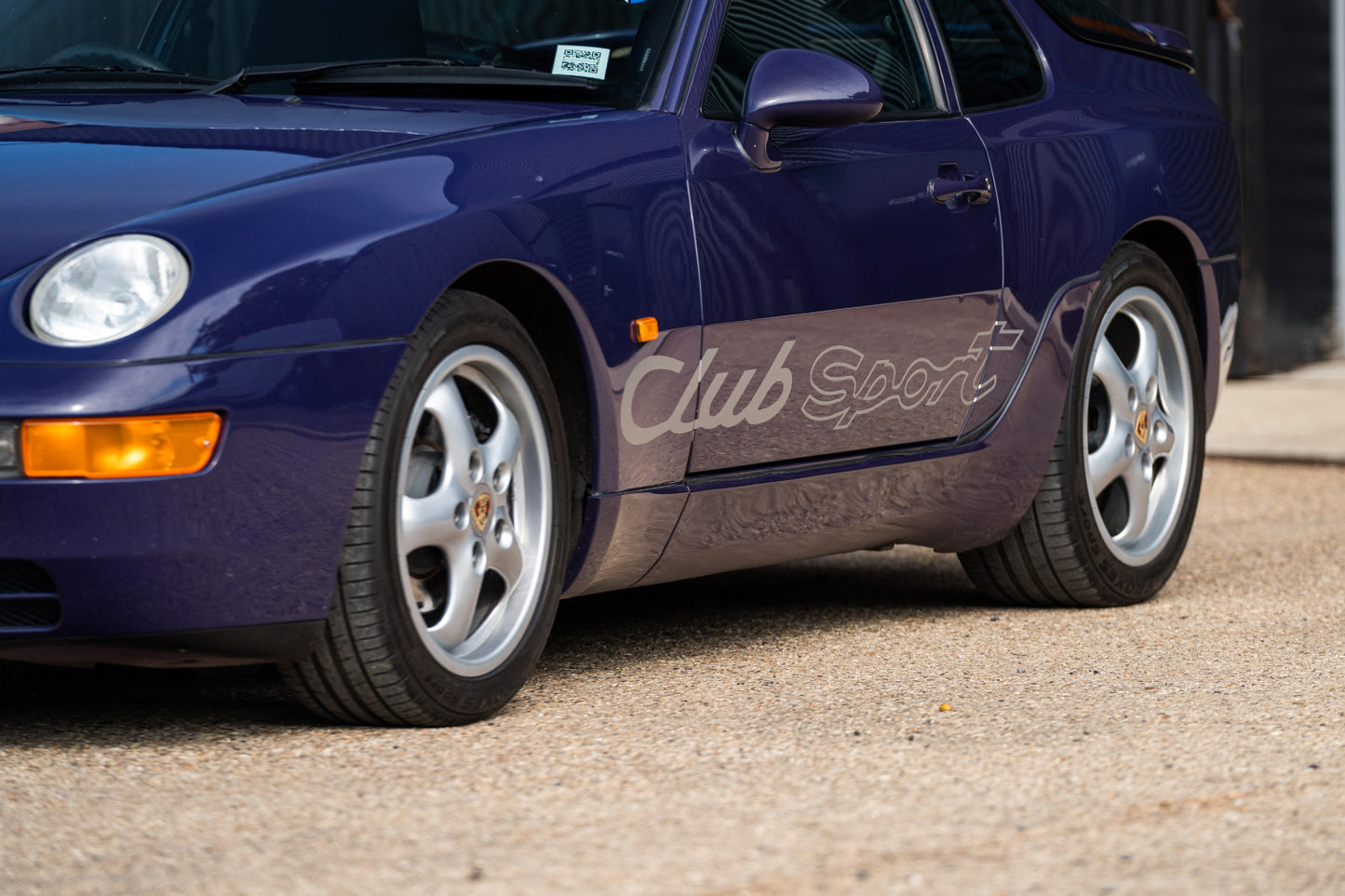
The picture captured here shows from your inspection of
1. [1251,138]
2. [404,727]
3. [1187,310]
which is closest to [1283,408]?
[1251,138]

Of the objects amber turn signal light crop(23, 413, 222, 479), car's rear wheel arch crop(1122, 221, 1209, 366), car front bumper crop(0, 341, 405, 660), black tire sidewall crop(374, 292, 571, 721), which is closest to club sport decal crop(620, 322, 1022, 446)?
black tire sidewall crop(374, 292, 571, 721)

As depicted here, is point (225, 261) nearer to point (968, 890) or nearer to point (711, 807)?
point (711, 807)

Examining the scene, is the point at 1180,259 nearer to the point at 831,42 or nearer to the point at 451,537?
the point at 831,42

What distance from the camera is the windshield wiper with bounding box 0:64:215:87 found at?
4.05m

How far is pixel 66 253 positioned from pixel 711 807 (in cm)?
128

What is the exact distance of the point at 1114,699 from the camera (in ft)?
12.7

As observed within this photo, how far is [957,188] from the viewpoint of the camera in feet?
14.8

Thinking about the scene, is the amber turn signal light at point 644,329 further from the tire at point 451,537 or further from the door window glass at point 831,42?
the door window glass at point 831,42

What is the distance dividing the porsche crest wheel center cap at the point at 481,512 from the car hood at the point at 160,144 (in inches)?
24.3

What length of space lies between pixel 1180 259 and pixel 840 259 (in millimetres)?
1581

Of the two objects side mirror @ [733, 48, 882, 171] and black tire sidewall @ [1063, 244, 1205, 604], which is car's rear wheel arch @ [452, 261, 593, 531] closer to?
side mirror @ [733, 48, 882, 171]

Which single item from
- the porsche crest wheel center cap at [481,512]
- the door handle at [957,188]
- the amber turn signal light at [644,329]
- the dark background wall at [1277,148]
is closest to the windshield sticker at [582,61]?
the amber turn signal light at [644,329]

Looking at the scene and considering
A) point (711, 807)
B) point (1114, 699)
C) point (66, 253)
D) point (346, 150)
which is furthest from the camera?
point (1114, 699)

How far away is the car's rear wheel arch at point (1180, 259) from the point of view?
532 centimetres
